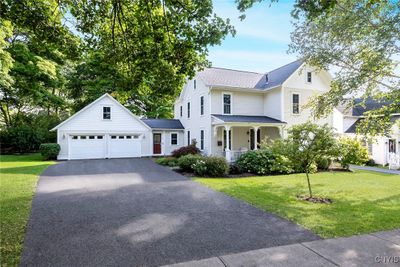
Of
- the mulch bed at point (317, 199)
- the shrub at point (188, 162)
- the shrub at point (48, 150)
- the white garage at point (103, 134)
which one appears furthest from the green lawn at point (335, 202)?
the shrub at point (48, 150)

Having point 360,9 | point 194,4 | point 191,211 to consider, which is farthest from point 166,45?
point 360,9

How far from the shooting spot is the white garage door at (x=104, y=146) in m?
19.4

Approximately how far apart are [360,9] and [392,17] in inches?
44.7

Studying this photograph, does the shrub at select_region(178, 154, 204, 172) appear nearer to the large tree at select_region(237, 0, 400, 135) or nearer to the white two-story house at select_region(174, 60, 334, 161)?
the white two-story house at select_region(174, 60, 334, 161)

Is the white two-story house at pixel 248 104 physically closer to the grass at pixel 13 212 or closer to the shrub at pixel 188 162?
the shrub at pixel 188 162

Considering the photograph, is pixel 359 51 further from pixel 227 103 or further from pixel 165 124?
pixel 165 124

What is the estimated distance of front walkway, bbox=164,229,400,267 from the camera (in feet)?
11.7

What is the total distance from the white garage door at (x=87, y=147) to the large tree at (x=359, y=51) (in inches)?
647

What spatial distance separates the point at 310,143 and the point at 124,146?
16.7 meters

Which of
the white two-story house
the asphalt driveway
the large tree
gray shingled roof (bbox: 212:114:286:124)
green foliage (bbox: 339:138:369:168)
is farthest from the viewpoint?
the white two-story house

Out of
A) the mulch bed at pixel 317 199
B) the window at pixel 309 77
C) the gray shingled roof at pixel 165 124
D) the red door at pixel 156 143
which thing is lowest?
the mulch bed at pixel 317 199

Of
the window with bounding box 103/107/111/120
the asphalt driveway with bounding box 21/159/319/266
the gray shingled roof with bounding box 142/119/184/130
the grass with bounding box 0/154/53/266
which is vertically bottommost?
the asphalt driveway with bounding box 21/159/319/266

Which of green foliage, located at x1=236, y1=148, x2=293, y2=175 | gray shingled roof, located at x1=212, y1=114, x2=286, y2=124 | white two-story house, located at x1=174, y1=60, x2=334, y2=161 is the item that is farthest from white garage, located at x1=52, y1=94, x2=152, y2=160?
green foliage, located at x1=236, y1=148, x2=293, y2=175

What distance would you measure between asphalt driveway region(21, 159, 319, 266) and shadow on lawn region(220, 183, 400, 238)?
0.49 m
